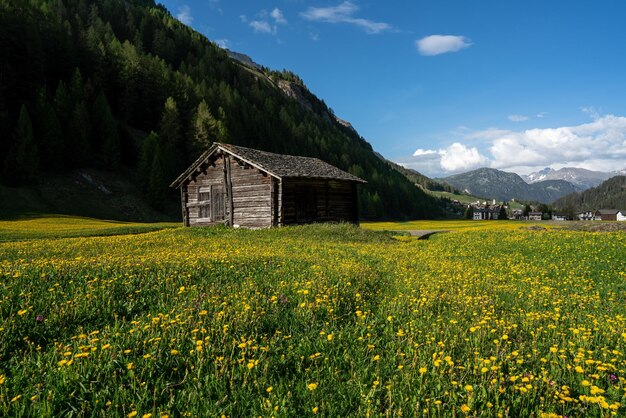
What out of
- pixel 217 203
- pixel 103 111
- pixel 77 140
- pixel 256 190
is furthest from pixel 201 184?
pixel 103 111

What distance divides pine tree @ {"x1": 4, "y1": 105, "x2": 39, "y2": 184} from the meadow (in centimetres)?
5401

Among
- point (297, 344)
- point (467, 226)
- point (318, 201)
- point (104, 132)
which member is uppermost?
point (104, 132)

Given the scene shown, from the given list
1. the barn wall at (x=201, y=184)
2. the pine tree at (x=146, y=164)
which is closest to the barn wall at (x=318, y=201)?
the barn wall at (x=201, y=184)

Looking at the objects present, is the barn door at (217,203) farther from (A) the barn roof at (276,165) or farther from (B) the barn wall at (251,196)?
(A) the barn roof at (276,165)

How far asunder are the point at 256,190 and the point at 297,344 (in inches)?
1065

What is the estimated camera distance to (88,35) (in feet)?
263

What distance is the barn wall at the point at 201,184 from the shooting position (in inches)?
1330

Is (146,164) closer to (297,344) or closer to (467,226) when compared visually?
(467,226)

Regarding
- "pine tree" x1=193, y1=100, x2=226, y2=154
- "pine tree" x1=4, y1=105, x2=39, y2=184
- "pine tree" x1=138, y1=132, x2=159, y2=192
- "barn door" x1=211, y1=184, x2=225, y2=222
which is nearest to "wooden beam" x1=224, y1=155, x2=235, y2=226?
"barn door" x1=211, y1=184, x2=225, y2=222

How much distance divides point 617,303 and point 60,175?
222 ft

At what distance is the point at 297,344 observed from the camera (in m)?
5.31

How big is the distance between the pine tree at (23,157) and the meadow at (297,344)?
5401 centimetres

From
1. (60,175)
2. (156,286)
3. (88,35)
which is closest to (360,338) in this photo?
(156,286)

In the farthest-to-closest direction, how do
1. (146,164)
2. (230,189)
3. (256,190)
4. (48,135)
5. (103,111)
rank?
(103,111)
(146,164)
(48,135)
(230,189)
(256,190)
